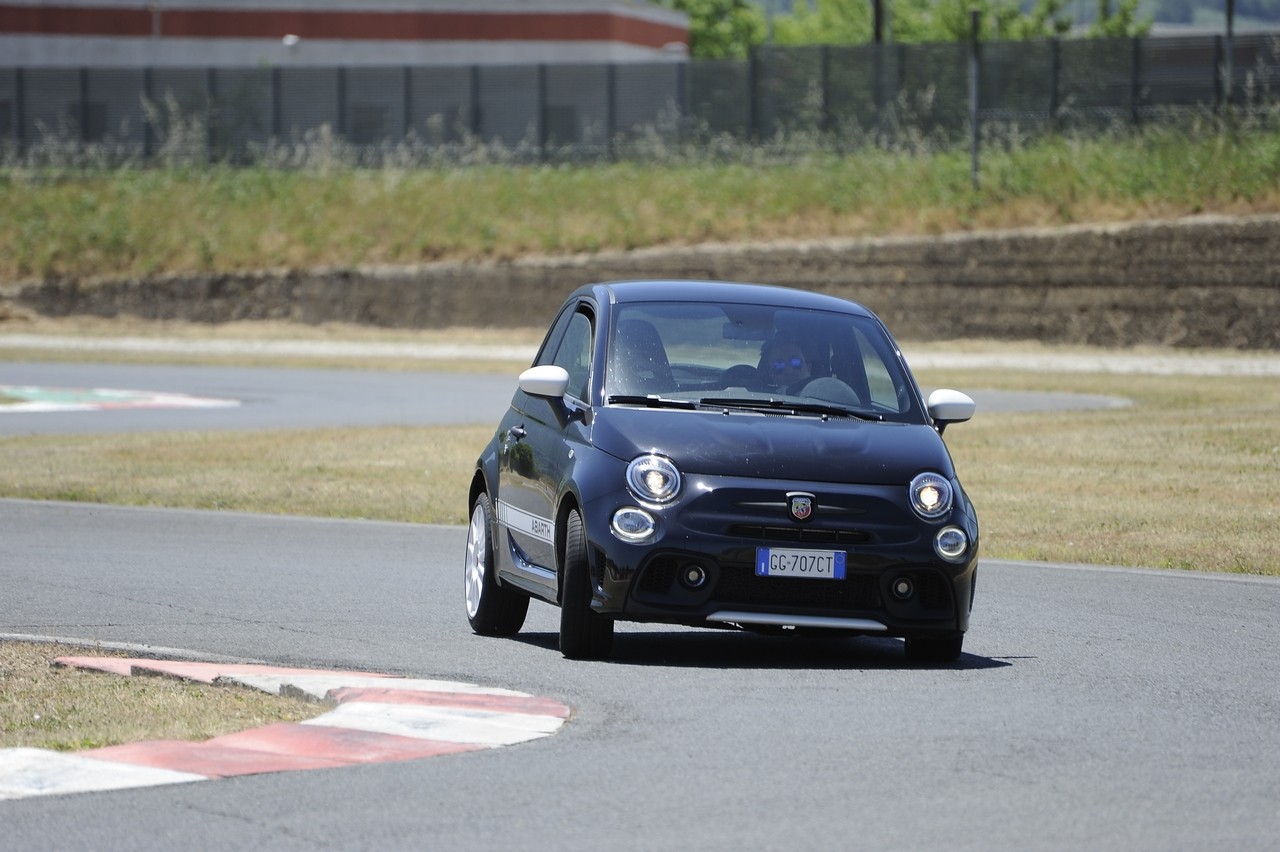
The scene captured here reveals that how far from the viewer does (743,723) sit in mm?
7789

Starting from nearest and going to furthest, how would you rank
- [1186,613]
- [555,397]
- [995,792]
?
[995,792] → [555,397] → [1186,613]

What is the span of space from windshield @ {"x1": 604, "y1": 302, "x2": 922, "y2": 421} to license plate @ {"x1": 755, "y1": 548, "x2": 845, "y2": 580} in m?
0.94

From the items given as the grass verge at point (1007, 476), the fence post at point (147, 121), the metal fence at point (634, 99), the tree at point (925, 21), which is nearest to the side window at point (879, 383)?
the grass verge at point (1007, 476)

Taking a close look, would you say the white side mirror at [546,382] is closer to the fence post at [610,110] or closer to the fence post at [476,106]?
the fence post at [610,110]

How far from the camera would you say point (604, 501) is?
907cm

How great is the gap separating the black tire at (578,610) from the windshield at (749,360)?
0.84 meters

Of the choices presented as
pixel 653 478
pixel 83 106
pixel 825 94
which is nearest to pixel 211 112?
pixel 83 106

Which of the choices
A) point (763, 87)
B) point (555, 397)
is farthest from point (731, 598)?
point (763, 87)

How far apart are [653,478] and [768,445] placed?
0.53m

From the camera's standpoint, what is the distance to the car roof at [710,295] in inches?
407

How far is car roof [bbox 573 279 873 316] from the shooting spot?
33.9ft

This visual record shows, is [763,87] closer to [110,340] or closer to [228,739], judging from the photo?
[110,340]

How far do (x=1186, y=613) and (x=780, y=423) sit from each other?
3.03 m

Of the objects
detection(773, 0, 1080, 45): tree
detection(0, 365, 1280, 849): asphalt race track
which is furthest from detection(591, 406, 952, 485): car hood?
detection(773, 0, 1080, 45): tree
